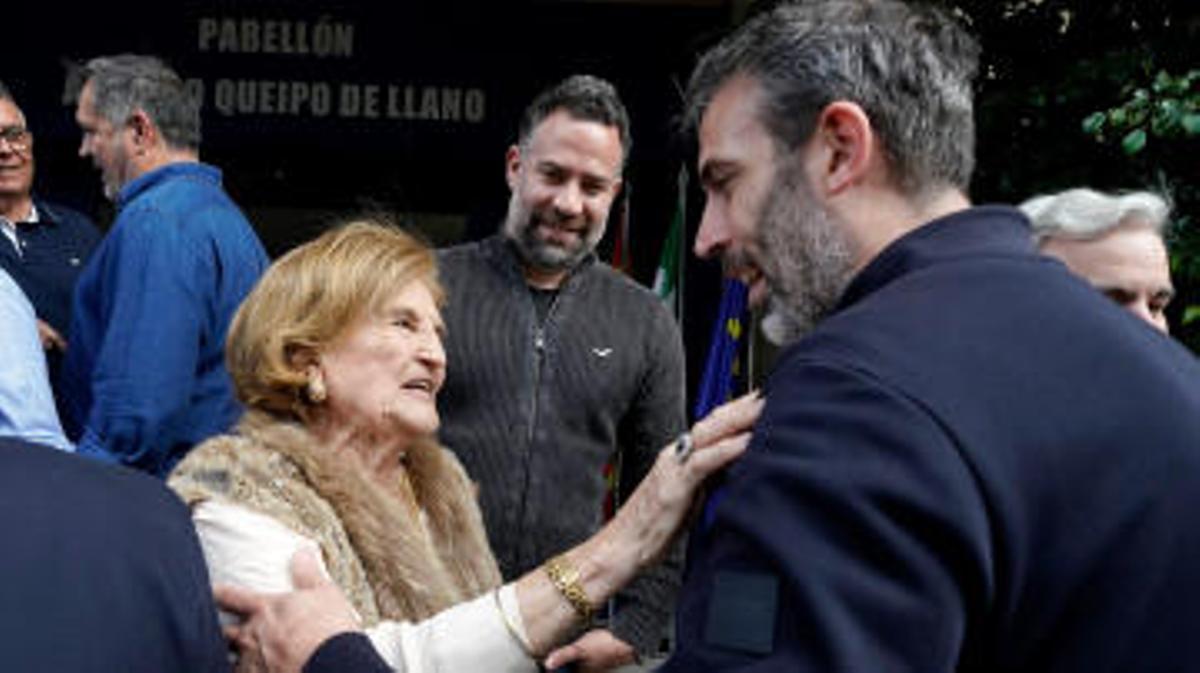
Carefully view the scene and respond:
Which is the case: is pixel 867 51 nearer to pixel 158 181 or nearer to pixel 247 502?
pixel 247 502

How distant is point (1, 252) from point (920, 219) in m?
3.93

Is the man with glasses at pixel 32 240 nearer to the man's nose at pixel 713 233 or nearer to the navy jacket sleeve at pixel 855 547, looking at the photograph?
the man's nose at pixel 713 233

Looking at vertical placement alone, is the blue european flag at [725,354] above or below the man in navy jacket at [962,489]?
below

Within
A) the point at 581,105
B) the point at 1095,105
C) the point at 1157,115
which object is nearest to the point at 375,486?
the point at 581,105

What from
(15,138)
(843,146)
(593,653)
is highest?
(843,146)

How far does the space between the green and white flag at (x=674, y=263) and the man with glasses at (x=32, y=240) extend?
113 inches

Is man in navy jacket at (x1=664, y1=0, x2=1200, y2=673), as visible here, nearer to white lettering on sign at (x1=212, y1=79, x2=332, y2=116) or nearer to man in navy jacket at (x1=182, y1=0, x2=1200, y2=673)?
man in navy jacket at (x1=182, y1=0, x2=1200, y2=673)

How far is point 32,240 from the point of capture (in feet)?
16.9

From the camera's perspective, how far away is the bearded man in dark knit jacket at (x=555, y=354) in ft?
12.5

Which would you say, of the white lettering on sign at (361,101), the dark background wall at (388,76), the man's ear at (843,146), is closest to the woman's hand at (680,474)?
the man's ear at (843,146)

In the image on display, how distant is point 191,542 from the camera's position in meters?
1.83

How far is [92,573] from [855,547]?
783 millimetres

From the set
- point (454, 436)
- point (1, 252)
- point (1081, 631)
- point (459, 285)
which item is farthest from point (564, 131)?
point (1081, 631)

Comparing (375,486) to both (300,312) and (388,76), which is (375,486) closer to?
(300,312)
